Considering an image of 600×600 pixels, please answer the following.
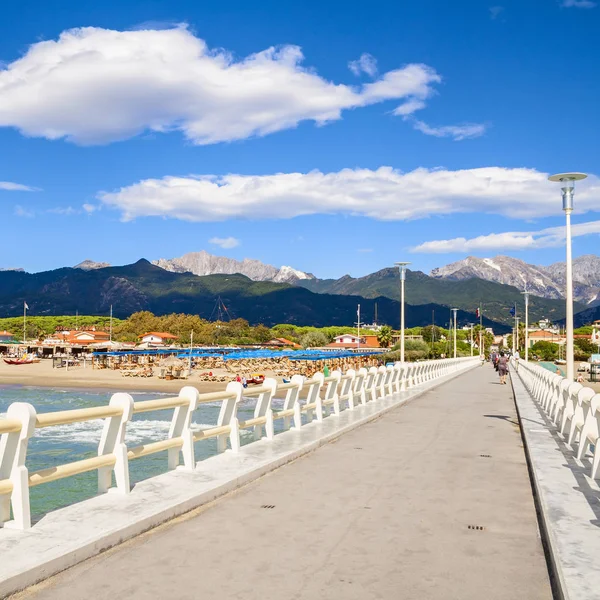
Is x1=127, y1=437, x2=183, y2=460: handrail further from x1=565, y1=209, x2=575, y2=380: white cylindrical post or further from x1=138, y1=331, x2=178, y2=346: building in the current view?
x1=138, y1=331, x2=178, y2=346: building

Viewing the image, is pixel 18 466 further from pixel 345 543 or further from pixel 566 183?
pixel 566 183

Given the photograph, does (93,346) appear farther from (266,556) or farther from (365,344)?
(266,556)

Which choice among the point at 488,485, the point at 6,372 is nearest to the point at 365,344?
the point at 6,372

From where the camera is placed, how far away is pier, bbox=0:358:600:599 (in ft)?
16.9

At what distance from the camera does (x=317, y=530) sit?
22.1 ft

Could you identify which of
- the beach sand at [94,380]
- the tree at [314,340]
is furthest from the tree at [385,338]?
the beach sand at [94,380]

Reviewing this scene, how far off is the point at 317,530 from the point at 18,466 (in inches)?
105

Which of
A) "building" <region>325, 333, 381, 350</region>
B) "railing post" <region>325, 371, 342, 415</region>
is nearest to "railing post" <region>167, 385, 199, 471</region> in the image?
"railing post" <region>325, 371, 342, 415</region>

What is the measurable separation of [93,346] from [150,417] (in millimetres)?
98088

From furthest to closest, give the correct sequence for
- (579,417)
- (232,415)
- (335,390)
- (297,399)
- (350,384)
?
(350,384), (335,390), (297,399), (579,417), (232,415)

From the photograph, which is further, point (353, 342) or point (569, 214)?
point (353, 342)

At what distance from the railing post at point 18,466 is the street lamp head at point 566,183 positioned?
50.5ft

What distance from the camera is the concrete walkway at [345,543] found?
509 centimetres

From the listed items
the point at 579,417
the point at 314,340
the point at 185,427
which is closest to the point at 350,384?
the point at 579,417
